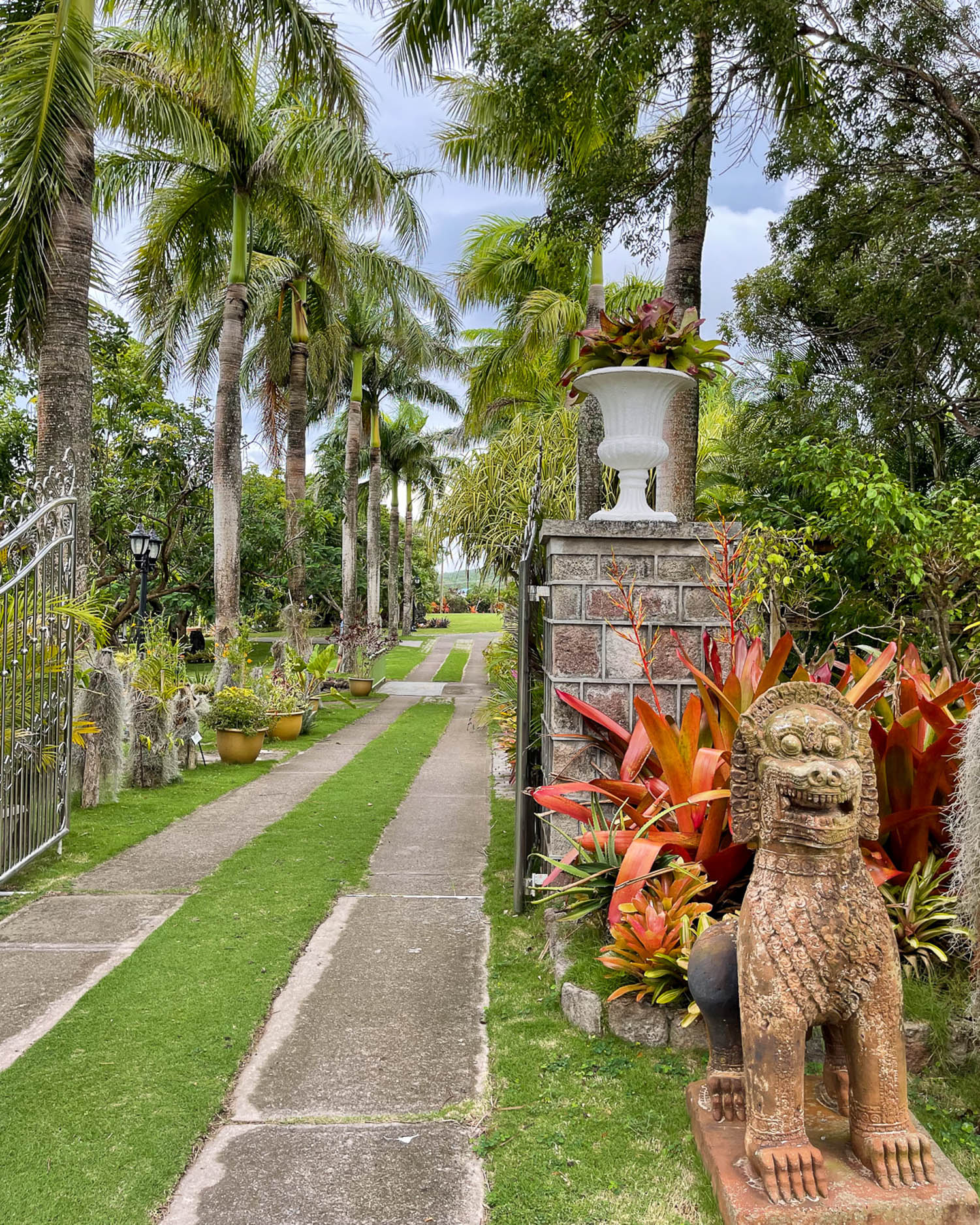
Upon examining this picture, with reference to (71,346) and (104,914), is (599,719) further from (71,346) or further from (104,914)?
(71,346)

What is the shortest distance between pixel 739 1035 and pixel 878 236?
9667mm

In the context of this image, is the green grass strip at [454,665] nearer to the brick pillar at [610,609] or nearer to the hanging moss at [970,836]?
the brick pillar at [610,609]

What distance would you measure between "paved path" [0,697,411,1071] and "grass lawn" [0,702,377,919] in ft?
0.39

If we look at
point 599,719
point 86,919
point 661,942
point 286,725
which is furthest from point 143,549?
point 661,942

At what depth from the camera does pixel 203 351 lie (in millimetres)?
16656

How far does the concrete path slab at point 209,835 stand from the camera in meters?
5.43

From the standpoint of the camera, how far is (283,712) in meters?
11.8

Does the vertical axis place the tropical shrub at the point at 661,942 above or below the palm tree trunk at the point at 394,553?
below

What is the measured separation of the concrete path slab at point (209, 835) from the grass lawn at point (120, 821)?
0.11m

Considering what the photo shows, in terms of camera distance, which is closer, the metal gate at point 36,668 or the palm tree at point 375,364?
the metal gate at point 36,668

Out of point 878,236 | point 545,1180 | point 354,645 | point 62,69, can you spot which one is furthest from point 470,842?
point 354,645

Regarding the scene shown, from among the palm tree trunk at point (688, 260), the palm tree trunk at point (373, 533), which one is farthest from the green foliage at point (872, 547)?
the palm tree trunk at point (373, 533)

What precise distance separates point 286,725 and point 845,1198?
A: 10449 millimetres

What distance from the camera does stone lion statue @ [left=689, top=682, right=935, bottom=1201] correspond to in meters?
2.10
